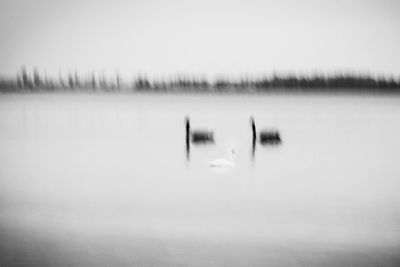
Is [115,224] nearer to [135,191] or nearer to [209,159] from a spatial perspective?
[135,191]

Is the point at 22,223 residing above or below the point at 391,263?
above

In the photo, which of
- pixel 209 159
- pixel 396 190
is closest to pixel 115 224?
pixel 396 190

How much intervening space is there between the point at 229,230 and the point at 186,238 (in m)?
0.87

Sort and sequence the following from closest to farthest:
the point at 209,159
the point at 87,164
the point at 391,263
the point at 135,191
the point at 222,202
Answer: the point at 391,263 < the point at 222,202 < the point at 135,191 < the point at 87,164 < the point at 209,159

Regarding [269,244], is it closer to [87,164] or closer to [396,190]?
[396,190]

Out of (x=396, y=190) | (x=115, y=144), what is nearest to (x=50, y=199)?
(x=396, y=190)

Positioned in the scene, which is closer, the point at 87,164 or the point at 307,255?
the point at 307,255

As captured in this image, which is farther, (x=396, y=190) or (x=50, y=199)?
(x=396, y=190)

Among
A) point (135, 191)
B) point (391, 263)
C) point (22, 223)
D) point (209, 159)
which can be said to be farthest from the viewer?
point (209, 159)

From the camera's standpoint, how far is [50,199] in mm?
9727

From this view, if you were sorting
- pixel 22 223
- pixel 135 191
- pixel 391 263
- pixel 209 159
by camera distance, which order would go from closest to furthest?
1. pixel 391 263
2. pixel 22 223
3. pixel 135 191
4. pixel 209 159

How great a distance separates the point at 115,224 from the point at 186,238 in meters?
1.31

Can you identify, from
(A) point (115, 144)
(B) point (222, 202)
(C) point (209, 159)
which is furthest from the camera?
(A) point (115, 144)

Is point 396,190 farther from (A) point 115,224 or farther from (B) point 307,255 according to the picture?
(A) point 115,224
